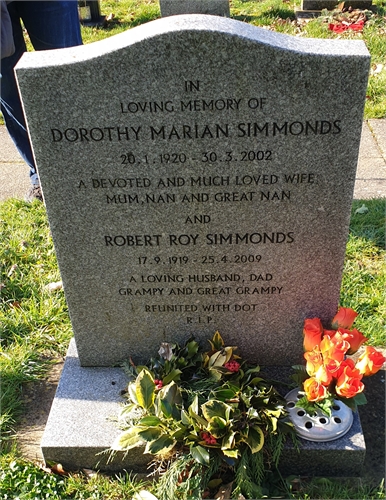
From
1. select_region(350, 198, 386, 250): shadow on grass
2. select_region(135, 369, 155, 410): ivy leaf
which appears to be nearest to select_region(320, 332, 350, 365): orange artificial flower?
select_region(135, 369, 155, 410): ivy leaf

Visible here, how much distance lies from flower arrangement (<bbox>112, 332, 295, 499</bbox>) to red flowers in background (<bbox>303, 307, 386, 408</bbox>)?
188 millimetres

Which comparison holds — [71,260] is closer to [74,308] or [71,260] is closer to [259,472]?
[74,308]

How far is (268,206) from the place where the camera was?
7.11 ft

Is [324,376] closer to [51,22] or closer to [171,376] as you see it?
[171,376]

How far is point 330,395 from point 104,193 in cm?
125

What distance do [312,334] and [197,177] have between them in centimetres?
86

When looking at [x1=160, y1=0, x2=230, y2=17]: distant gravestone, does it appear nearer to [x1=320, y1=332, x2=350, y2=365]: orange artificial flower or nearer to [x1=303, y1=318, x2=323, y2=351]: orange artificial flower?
[x1=303, y1=318, x2=323, y2=351]: orange artificial flower

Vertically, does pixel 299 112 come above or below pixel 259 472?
above

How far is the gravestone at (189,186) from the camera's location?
1.85 meters

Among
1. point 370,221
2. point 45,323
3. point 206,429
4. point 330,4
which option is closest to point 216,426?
point 206,429

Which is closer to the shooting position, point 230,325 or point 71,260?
point 71,260

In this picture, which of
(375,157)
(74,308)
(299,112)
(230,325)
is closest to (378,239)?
(375,157)

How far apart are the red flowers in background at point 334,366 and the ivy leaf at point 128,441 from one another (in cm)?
72

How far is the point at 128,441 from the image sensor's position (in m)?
2.17
